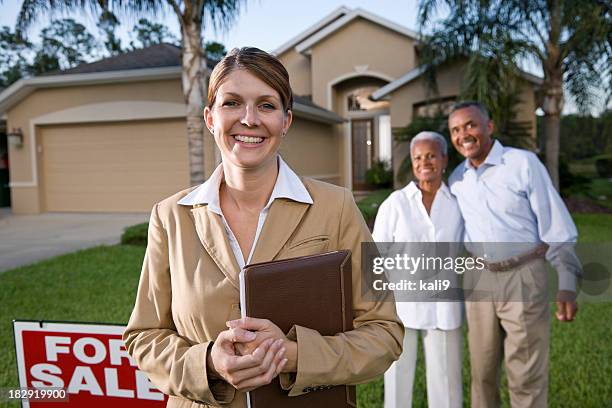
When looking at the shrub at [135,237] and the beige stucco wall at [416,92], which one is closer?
the shrub at [135,237]

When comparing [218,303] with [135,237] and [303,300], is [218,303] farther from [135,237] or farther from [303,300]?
[135,237]

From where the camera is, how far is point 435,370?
2.90 meters

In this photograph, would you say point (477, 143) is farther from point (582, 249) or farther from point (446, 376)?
point (446, 376)

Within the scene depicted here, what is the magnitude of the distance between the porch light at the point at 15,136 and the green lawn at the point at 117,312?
7.05 meters

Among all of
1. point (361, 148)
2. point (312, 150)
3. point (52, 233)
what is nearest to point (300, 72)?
point (361, 148)

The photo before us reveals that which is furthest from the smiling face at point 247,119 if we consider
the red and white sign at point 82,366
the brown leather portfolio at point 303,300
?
the red and white sign at point 82,366

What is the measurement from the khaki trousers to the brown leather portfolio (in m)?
1.54

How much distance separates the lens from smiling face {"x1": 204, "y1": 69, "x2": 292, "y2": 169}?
1472 millimetres

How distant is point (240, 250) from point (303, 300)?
272 mm

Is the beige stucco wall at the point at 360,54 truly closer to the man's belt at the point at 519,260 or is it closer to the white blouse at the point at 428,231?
the white blouse at the point at 428,231

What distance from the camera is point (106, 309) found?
5602 millimetres

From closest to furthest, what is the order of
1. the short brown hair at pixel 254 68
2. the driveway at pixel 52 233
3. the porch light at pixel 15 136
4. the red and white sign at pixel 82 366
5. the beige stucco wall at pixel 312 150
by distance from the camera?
the short brown hair at pixel 254 68 → the red and white sign at pixel 82 366 → the driveway at pixel 52 233 → the porch light at pixel 15 136 → the beige stucco wall at pixel 312 150

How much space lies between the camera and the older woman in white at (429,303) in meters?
2.84

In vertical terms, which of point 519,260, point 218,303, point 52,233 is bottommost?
point 52,233
